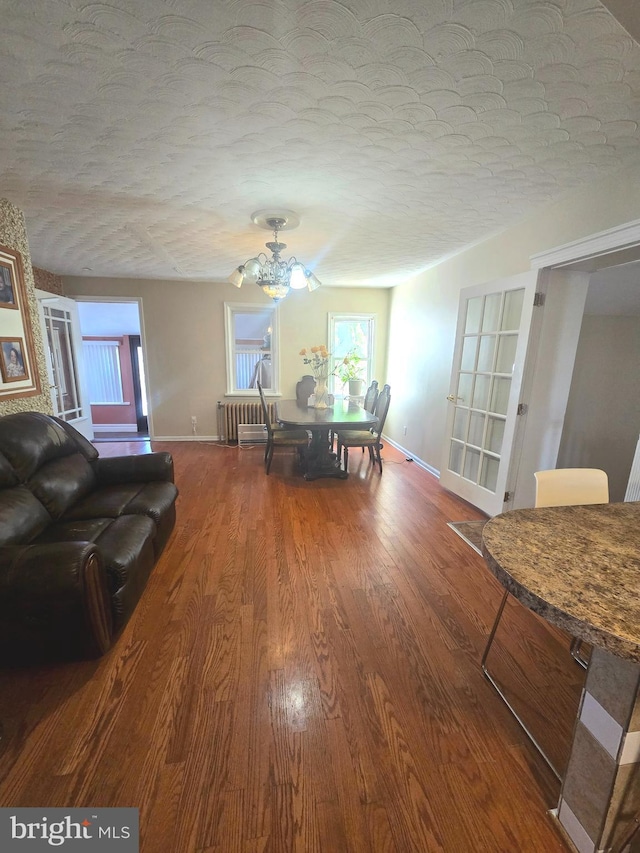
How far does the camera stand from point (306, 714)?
1334mm

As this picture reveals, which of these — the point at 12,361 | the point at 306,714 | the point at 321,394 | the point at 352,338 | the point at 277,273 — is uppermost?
the point at 277,273

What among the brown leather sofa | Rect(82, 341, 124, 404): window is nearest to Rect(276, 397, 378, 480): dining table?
the brown leather sofa

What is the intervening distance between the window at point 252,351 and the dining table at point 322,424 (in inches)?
50.7

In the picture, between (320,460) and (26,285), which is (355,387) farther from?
(26,285)

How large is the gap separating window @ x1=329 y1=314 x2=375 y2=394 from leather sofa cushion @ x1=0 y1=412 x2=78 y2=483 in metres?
3.96

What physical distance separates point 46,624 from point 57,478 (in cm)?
98

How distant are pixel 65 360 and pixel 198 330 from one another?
1.75 metres

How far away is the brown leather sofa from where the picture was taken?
53.6 inches

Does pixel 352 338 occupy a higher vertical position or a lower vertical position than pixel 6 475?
higher

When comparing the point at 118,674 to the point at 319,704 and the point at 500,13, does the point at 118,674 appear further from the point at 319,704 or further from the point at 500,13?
the point at 500,13

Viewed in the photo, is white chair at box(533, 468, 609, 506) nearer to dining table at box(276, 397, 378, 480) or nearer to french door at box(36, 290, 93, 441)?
dining table at box(276, 397, 378, 480)

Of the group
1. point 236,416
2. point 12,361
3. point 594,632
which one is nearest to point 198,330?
point 236,416

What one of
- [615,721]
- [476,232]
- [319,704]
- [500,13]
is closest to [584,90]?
[500,13]

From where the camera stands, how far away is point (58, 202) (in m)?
2.43
